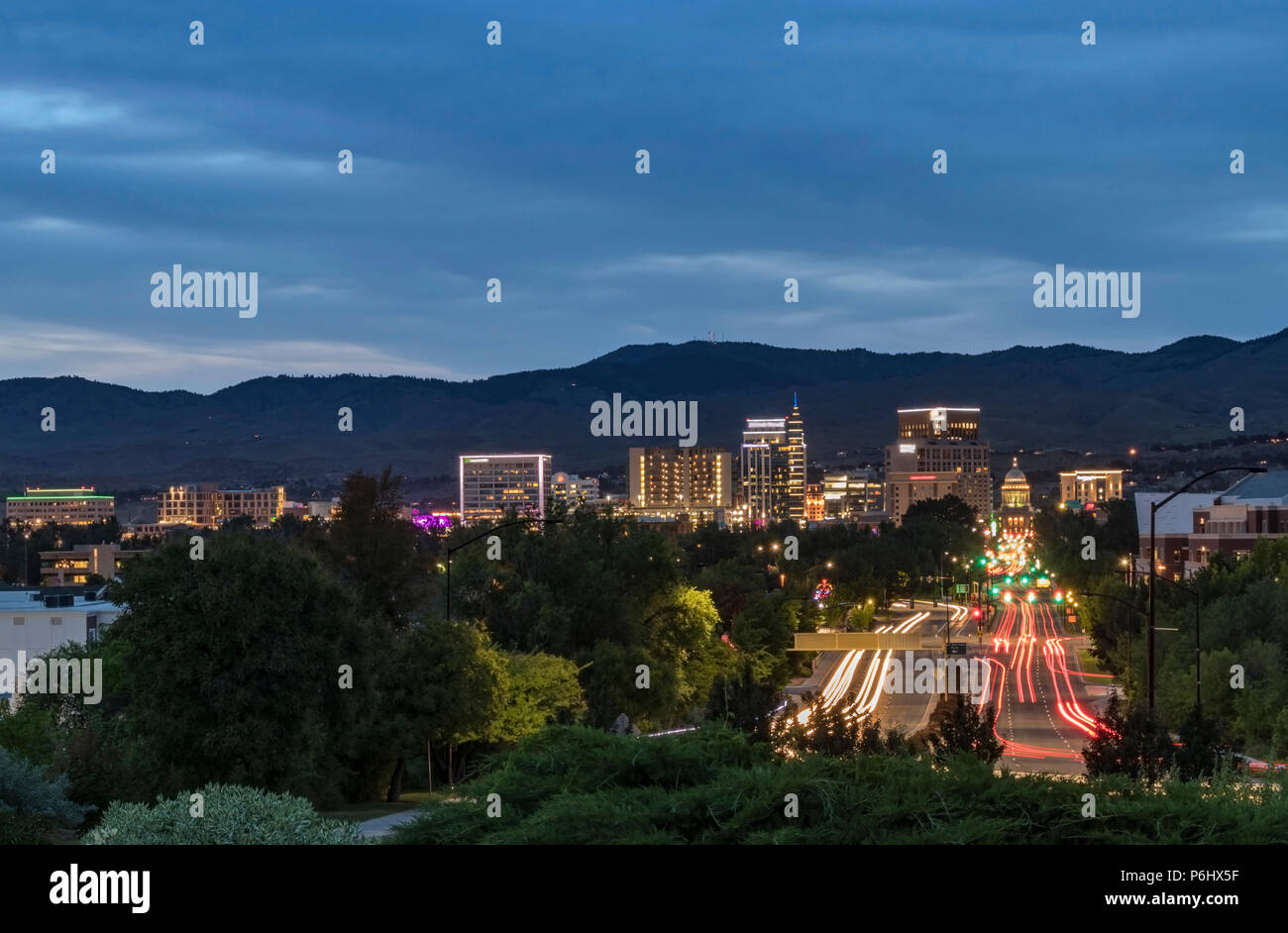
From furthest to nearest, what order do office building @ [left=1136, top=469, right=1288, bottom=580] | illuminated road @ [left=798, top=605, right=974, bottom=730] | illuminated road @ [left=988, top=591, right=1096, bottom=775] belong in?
office building @ [left=1136, top=469, right=1288, bottom=580]
illuminated road @ [left=798, top=605, right=974, bottom=730]
illuminated road @ [left=988, top=591, right=1096, bottom=775]

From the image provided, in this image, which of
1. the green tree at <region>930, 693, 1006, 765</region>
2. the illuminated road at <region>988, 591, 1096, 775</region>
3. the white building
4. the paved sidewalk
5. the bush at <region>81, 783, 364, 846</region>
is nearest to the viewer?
the bush at <region>81, 783, 364, 846</region>

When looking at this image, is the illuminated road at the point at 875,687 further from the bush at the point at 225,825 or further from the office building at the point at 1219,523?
the bush at the point at 225,825

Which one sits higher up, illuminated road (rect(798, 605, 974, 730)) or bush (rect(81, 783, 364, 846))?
bush (rect(81, 783, 364, 846))

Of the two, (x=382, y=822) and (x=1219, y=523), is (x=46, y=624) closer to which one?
(x=382, y=822)

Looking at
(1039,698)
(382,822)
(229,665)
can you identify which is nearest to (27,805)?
(382,822)

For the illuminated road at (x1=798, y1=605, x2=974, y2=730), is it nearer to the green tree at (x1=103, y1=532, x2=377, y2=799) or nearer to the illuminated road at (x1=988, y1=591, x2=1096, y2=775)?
the illuminated road at (x1=988, y1=591, x2=1096, y2=775)

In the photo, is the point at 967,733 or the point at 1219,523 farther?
the point at 1219,523

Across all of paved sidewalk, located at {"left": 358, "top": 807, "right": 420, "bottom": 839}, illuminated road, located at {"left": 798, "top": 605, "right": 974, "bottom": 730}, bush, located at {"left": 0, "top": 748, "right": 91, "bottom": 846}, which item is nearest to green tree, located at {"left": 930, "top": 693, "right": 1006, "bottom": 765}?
illuminated road, located at {"left": 798, "top": 605, "right": 974, "bottom": 730}
